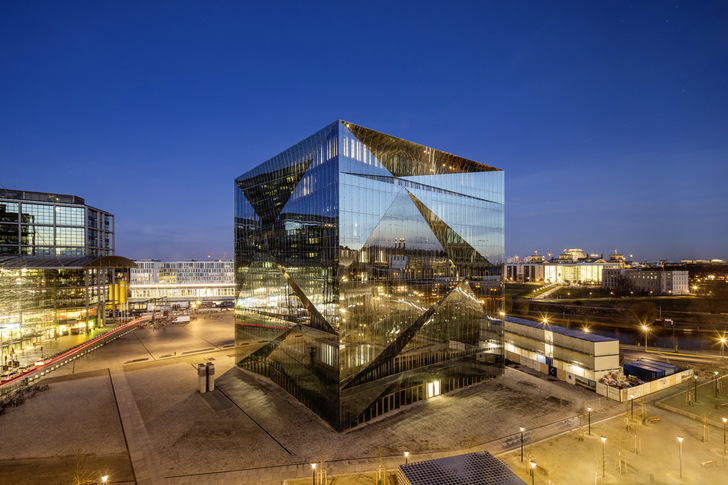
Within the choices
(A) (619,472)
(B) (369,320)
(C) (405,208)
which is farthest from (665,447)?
(C) (405,208)

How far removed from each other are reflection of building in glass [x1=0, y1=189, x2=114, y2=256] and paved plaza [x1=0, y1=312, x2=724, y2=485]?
5833 cm

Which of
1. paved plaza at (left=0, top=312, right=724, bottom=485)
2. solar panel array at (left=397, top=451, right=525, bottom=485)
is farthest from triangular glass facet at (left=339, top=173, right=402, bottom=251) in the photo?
solar panel array at (left=397, top=451, right=525, bottom=485)

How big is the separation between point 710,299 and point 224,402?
125555 millimetres

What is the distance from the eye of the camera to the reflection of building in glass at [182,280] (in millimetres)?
116125

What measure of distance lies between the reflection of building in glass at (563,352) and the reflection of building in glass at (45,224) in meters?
94.7

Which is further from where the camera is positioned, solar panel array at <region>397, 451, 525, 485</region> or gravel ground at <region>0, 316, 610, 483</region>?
gravel ground at <region>0, 316, 610, 483</region>

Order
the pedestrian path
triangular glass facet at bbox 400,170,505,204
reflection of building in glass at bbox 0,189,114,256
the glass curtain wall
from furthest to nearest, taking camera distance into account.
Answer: reflection of building in glass at bbox 0,189,114,256 < the glass curtain wall < triangular glass facet at bbox 400,170,505,204 < the pedestrian path

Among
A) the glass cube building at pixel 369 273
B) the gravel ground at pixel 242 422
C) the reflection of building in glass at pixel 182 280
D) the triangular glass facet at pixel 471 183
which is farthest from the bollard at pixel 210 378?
the reflection of building in glass at pixel 182 280

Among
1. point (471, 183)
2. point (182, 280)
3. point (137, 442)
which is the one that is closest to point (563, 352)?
point (471, 183)

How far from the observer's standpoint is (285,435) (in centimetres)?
2423

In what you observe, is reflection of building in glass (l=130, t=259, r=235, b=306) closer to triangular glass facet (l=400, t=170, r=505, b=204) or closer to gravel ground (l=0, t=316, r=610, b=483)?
gravel ground (l=0, t=316, r=610, b=483)

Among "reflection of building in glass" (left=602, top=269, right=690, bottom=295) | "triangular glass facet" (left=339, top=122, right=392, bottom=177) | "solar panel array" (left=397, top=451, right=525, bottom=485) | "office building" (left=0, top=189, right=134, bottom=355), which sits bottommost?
"reflection of building in glass" (left=602, top=269, right=690, bottom=295)

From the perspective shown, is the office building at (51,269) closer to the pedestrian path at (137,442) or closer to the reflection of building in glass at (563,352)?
the pedestrian path at (137,442)

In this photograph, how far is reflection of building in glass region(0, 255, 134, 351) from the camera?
2119 inches
